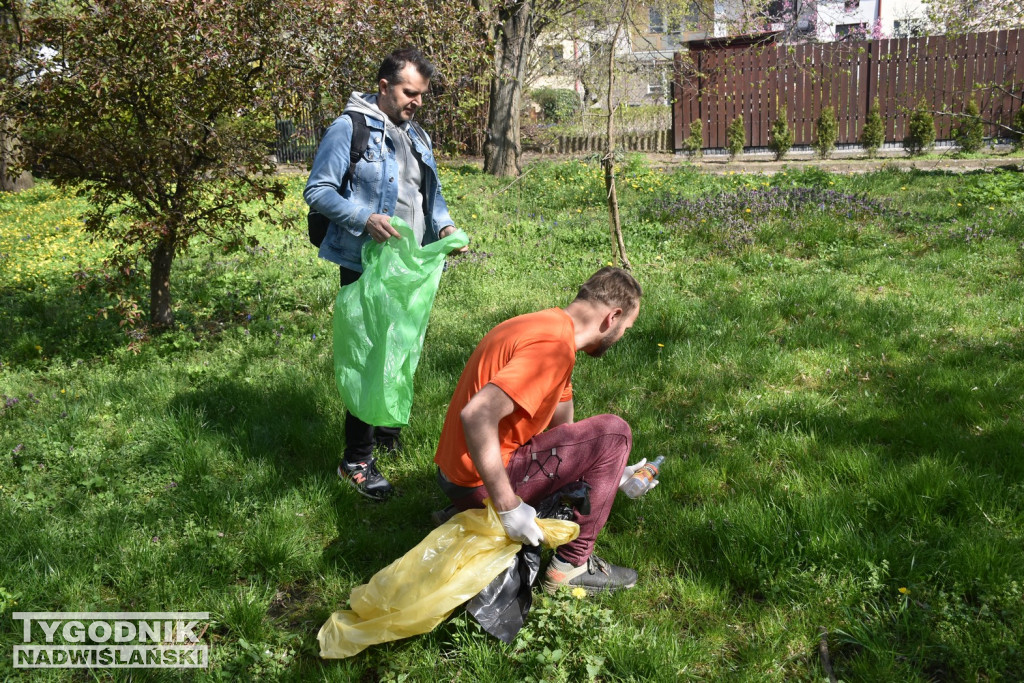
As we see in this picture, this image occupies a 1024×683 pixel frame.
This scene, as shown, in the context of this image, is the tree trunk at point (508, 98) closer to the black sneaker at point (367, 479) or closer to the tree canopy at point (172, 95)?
the tree canopy at point (172, 95)

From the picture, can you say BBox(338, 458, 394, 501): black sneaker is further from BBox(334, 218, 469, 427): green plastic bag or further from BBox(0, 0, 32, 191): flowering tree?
BBox(0, 0, 32, 191): flowering tree

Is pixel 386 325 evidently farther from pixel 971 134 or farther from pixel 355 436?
pixel 971 134

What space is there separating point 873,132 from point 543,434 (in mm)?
15183

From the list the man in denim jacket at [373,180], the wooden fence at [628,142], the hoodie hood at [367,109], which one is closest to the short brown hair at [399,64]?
the man in denim jacket at [373,180]

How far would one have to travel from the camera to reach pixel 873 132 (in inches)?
605

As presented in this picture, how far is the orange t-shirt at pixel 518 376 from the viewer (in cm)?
235

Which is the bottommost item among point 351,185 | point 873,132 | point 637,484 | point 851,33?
point 637,484

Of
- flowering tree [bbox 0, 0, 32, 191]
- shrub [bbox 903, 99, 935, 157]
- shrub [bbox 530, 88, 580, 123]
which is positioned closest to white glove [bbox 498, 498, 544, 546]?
flowering tree [bbox 0, 0, 32, 191]

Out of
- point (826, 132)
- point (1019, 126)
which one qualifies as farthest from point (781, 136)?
point (1019, 126)

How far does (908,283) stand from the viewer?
233 inches

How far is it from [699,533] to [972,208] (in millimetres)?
6814

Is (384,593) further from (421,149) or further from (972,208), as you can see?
(972,208)

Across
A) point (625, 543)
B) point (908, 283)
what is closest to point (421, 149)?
point (625, 543)

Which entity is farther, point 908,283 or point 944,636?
point 908,283
